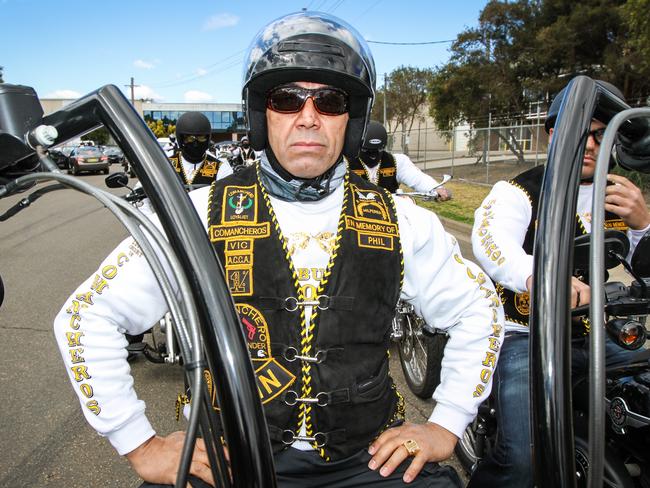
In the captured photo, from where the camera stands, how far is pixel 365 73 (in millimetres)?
2016

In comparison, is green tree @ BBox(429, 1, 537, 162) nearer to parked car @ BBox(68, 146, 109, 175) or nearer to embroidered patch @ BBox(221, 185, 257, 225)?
parked car @ BBox(68, 146, 109, 175)

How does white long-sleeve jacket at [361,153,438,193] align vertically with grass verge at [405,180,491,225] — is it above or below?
above

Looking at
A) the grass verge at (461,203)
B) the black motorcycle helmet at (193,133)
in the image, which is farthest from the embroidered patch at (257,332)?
the grass verge at (461,203)

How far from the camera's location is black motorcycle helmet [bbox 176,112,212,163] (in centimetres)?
576

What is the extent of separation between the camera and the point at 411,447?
1.65 meters

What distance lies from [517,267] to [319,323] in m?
0.94

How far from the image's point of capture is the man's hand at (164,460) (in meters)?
1.46

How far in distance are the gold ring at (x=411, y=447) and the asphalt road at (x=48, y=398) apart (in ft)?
6.83

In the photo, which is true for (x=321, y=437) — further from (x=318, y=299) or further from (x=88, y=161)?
(x=88, y=161)

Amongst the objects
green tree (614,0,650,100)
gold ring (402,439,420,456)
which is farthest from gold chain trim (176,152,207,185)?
green tree (614,0,650,100)

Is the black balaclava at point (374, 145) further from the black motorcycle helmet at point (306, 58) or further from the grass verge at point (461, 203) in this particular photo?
the black motorcycle helmet at point (306, 58)

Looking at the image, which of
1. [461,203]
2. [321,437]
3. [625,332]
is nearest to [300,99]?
[321,437]

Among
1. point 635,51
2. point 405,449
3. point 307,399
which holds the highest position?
point 635,51

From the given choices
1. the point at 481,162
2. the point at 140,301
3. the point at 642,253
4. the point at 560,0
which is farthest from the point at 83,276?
the point at 560,0
